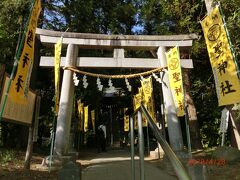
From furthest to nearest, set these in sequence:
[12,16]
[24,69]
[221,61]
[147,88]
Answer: [12,16], [147,88], [221,61], [24,69]

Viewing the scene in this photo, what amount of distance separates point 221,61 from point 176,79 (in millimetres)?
2267

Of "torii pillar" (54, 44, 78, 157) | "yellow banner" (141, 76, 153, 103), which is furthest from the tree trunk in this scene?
"torii pillar" (54, 44, 78, 157)

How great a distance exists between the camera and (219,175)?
881 centimetres

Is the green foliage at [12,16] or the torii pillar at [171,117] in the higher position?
the green foliage at [12,16]

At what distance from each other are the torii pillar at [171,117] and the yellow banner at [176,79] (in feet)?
1.26

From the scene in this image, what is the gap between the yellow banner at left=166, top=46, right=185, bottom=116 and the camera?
10281 millimetres

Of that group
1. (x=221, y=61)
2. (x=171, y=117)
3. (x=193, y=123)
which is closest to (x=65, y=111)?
(x=171, y=117)

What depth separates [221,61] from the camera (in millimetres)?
8422

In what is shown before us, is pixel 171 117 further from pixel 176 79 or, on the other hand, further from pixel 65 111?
pixel 65 111

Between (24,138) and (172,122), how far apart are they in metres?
7.76

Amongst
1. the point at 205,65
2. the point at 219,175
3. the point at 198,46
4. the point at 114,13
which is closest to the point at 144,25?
the point at 114,13

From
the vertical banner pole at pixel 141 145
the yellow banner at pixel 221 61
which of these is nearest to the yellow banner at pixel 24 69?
the vertical banner pole at pixel 141 145

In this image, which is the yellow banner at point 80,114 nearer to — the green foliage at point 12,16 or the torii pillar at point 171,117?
the green foliage at point 12,16

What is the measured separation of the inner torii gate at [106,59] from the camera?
11148mm
